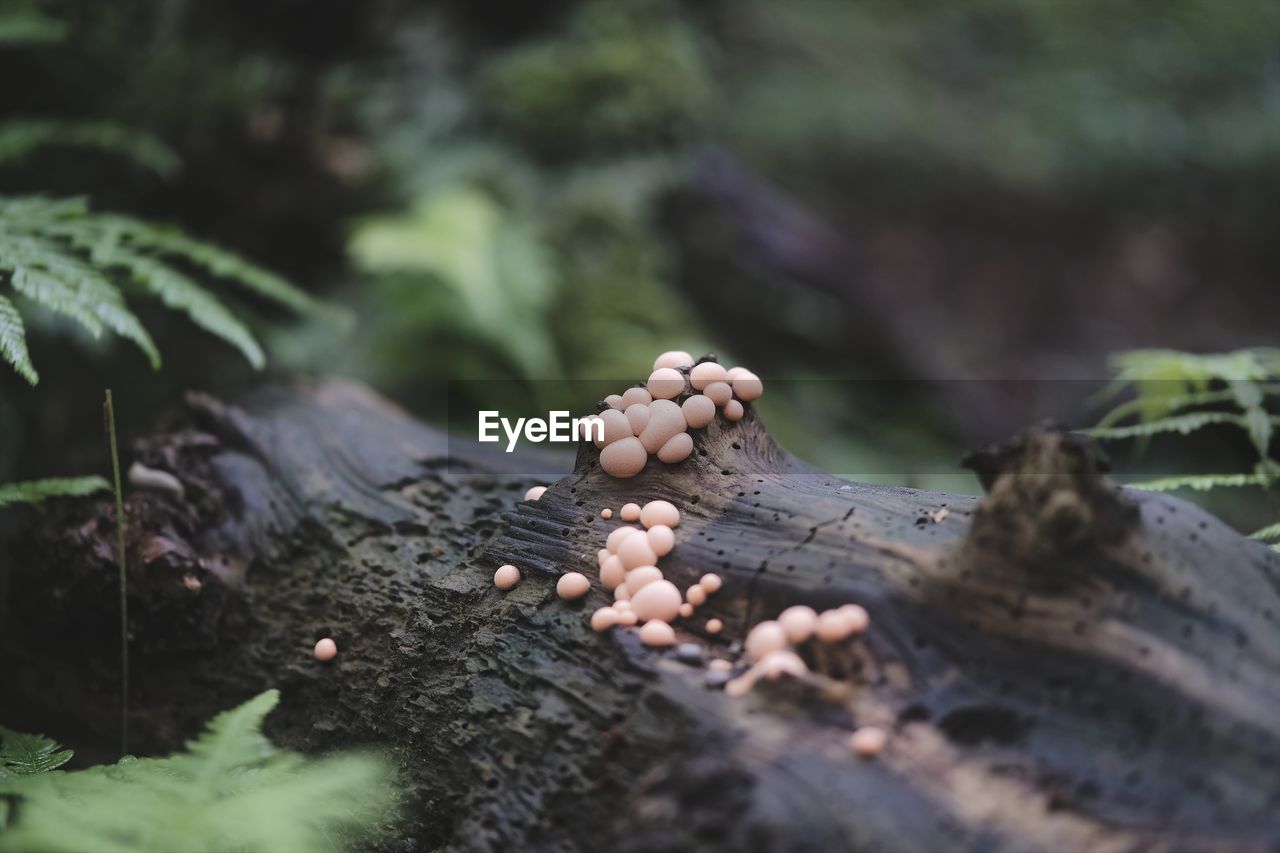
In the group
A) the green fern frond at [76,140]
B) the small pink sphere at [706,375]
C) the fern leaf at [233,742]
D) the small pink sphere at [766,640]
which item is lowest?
the fern leaf at [233,742]

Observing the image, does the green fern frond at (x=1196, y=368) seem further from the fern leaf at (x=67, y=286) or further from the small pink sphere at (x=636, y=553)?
the fern leaf at (x=67, y=286)

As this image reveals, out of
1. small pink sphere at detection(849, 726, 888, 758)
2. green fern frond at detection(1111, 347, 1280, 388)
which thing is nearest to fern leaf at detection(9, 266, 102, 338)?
small pink sphere at detection(849, 726, 888, 758)

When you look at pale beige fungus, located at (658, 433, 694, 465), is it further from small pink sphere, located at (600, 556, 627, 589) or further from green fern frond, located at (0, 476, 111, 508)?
green fern frond, located at (0, 476, 111, 508)

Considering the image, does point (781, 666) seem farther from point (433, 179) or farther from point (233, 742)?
point (433, 179)

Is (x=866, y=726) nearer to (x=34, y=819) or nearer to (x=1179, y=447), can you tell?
(x=34, y=819)

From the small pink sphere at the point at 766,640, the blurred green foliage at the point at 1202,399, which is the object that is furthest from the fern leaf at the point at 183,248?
the blurred green foliage at the point at 1202,399

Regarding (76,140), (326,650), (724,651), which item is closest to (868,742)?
(724,651)

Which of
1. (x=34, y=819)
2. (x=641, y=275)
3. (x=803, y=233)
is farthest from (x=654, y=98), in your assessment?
(x=34, y=819)
